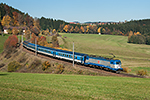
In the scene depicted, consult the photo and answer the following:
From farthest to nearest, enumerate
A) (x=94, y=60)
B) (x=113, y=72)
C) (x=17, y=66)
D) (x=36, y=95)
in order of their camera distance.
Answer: (x=17, y=66)
(x=94, y=60)
(x=113, y=72)
(x=36, y=95)

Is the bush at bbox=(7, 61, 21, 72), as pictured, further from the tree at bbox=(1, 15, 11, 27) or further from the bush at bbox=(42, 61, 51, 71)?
the tree at bbox=(1, 15, 11, 27)

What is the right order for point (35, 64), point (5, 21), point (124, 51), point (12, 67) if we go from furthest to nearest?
point (5, 21) < point (124, 51) < point (35, 64) < point (12, 67)

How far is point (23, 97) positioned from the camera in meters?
14.0

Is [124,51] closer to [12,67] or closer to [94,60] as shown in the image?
[94,60]

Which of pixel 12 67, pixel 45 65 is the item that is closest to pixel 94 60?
pixel 45 65

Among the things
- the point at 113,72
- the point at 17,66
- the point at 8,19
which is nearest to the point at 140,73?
the point at 113,72

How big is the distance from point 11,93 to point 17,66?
43318 millimetres

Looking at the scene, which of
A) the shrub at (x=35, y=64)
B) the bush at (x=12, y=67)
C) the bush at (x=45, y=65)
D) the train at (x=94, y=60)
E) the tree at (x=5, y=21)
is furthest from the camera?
the tree at (x=5, y=21)

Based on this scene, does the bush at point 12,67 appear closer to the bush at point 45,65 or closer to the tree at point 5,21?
the bush at point 45,65

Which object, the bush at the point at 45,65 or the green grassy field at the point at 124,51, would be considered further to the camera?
the green grassy field at the point at 124,51

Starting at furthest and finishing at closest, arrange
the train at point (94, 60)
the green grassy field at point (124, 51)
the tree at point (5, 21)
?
the tree at point (5, 21)
the green grassy field at point (124, 51)
the train at point (94, 60)

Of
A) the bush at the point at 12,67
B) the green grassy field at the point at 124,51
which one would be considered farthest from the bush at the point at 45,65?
the green grassy field at the point at 124,51

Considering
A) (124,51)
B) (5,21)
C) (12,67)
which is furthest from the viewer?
(5,21)

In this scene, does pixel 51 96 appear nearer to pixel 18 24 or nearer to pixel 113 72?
pixel 113 72
